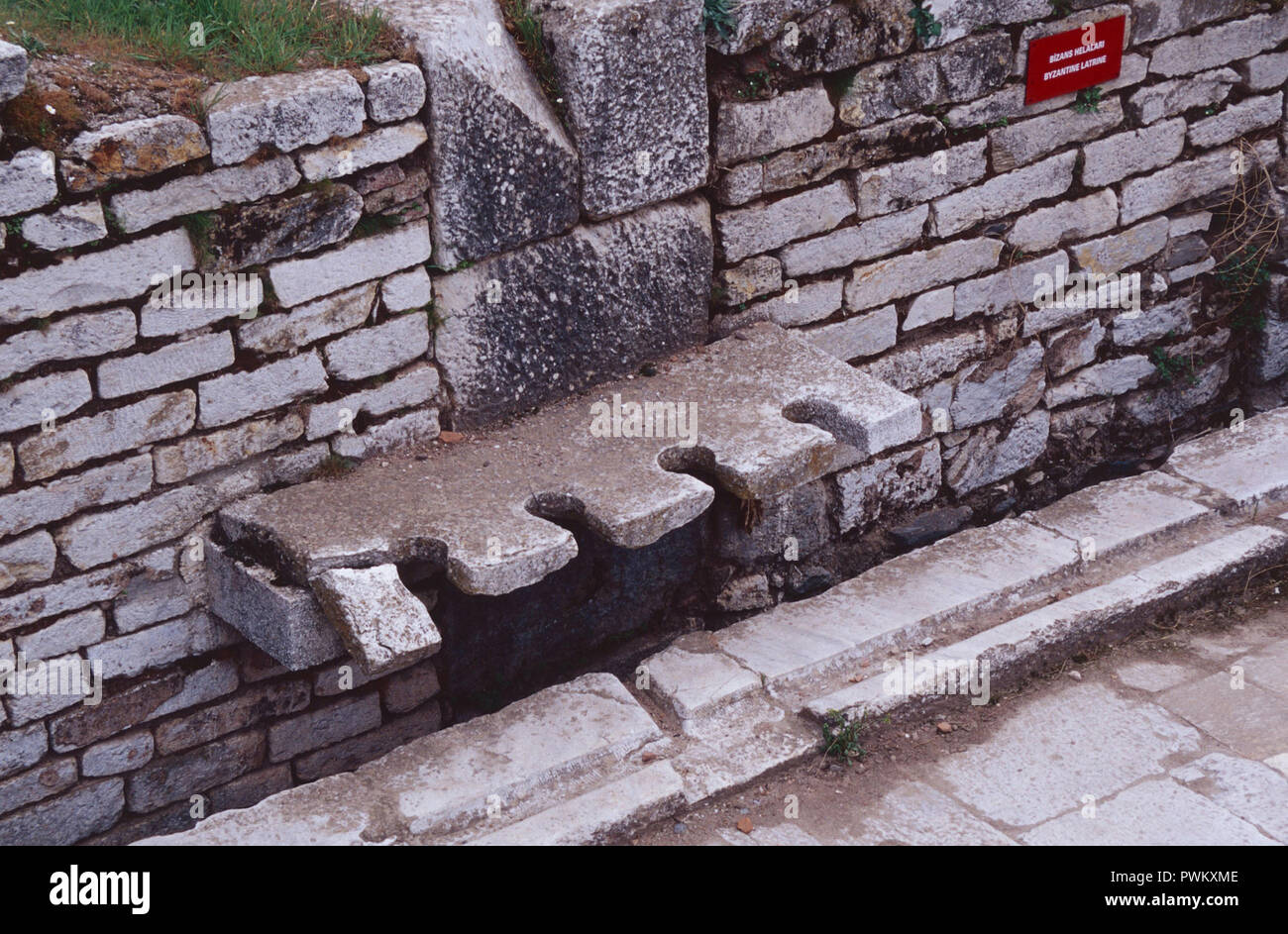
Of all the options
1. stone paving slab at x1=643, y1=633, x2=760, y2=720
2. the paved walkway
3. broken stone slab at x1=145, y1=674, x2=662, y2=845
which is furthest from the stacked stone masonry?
the paved walkway

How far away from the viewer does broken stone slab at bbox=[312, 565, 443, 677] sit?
322 centimetres

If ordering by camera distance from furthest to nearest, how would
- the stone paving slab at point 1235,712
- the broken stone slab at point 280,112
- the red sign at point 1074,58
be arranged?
the red sign at point 1074,58 → the stone paving slab at point 1235,712 → the broken stone slab at point 280,112

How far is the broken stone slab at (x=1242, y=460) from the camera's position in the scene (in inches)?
190

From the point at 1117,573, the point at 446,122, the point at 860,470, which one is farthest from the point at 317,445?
the point at 1117,573

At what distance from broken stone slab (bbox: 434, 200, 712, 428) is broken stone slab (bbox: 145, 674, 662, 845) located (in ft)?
2.86

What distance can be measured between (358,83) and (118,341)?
0.86 meters

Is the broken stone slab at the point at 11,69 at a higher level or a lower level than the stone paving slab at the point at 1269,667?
higher

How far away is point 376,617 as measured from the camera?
10.7 feet

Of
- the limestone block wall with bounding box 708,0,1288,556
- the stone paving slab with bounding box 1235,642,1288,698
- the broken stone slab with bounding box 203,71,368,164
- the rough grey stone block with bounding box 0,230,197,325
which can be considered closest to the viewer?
the rough grey stone block with bounding box 0,230,197,325

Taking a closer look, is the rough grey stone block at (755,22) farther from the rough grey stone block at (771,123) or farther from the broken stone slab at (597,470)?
the broken stone slab at (597,470)

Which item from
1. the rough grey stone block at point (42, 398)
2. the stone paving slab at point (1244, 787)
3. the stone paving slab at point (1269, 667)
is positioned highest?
the rough grey stone block at point (42, 398)

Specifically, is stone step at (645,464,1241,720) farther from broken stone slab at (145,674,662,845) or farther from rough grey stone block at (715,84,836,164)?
rough grey stone block at (715,84,836,164)

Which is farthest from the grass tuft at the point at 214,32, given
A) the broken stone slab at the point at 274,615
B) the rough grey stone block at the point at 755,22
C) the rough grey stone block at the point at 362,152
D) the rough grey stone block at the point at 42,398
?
the broken stone slab at the point at 274,615

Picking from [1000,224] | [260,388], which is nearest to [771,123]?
[1000,224]
